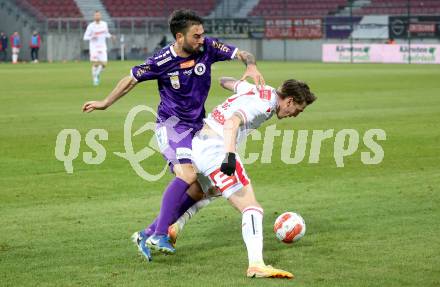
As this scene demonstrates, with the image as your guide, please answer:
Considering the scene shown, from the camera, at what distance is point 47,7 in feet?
206

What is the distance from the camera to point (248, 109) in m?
7.66

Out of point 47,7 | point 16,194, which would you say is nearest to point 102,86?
point 16,194

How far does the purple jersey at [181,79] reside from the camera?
8.60m

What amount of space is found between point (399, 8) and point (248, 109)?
167ft

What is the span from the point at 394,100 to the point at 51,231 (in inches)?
643

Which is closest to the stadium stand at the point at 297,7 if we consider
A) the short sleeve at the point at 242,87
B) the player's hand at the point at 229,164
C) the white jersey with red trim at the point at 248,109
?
the short sleeve at the point at 242,87

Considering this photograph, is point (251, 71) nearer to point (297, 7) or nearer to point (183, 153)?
point (183, 153)

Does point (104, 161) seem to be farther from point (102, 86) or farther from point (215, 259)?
point (102, 86)

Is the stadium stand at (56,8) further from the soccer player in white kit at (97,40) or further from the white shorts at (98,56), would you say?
the white shorts at (98,56)

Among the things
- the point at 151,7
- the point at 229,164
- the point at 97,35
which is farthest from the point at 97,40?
the point at 151,7

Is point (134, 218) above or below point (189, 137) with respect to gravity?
below

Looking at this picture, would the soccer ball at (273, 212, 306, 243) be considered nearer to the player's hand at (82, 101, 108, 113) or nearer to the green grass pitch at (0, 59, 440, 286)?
the green grass pitch at (0, 59, 440, 286)

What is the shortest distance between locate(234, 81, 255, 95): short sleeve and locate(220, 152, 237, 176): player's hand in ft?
2.99

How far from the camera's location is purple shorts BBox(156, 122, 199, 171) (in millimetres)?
8398
